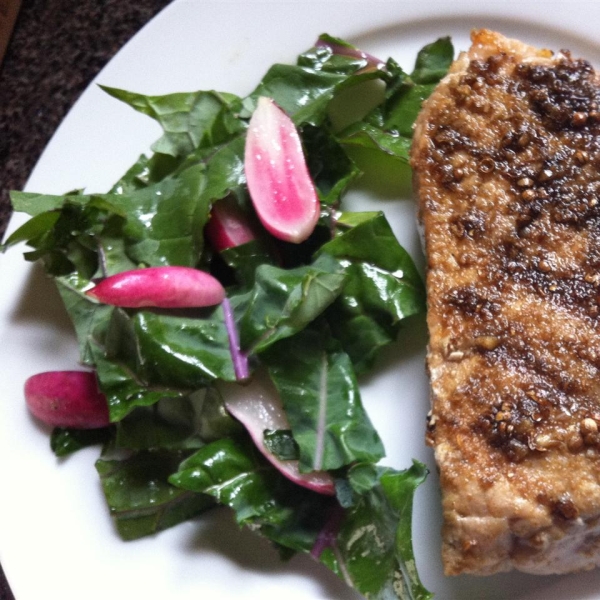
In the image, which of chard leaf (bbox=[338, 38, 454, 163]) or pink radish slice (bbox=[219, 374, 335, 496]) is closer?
pink radish slice (bbox=[219, 374, 335, 496])

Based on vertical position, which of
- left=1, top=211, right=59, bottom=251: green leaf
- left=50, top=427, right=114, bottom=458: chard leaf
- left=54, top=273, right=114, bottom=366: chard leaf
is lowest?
left=50, top=427, right=114, bottom=458: chard leaf

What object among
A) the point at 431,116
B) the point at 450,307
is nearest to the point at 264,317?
the point at 450,307

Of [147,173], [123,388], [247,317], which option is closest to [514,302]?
[247,317]

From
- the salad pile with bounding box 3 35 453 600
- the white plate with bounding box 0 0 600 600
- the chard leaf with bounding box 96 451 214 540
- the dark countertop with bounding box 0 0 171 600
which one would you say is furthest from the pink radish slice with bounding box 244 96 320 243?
the dark countertop with bounding box 0 0 171 600

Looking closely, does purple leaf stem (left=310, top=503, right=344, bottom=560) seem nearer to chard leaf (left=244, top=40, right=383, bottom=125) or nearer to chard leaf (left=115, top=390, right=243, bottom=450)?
chard leaf (left=115, top=390, right=243, bottom=450)

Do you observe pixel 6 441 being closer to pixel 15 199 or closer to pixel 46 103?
pixel 15 199

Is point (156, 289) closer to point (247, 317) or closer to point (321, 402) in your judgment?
point (247, 317)

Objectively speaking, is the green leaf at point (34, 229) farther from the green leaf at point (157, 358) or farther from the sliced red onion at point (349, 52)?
the sliced red onion at point (349, 52)
